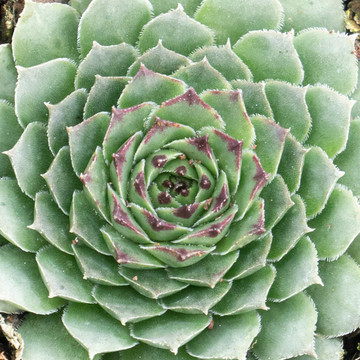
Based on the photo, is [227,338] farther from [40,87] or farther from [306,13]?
[306,13]

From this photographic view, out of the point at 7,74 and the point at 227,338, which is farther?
the point at 7,74

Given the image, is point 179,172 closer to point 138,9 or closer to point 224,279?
point 224,279

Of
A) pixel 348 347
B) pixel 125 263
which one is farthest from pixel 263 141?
pixel 348 347

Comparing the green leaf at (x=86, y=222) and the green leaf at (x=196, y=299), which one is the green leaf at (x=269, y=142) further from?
the green leaf at (x=86, y=222)

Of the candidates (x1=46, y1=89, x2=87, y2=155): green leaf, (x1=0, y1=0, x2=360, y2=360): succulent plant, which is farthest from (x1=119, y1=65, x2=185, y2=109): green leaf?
(x1=46, y1=89, x2=87, y2=155): green leaf

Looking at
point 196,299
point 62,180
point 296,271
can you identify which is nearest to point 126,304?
point 196,299

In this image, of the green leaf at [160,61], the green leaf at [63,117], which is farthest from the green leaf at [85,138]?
the green leaf at [160,61]

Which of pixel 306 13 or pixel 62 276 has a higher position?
pixel 306 13
